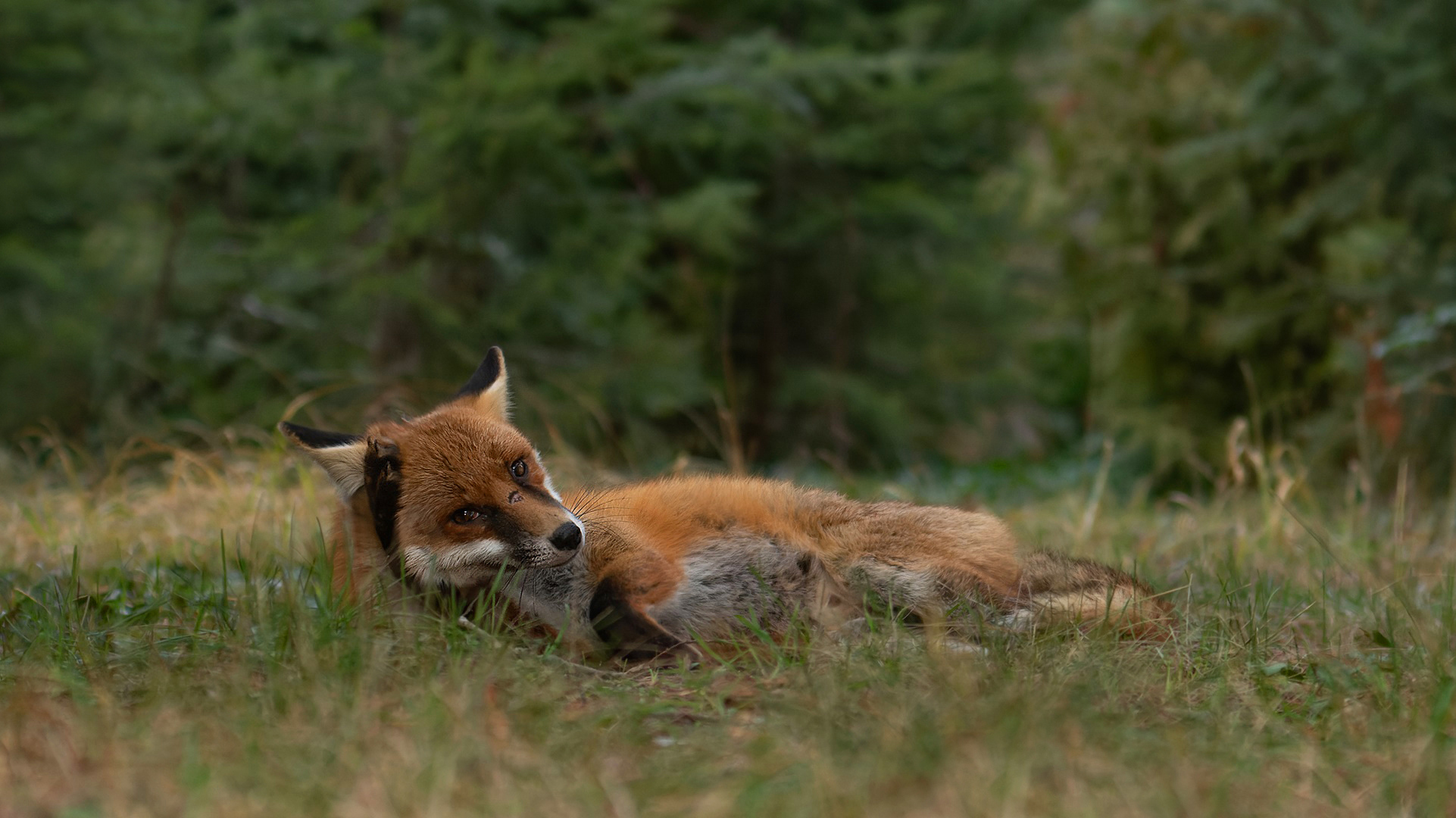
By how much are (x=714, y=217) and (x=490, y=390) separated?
5690 mm

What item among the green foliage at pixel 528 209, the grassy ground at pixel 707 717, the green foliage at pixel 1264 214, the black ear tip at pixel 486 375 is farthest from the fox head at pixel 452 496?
the green foliage at pixel 1264 214

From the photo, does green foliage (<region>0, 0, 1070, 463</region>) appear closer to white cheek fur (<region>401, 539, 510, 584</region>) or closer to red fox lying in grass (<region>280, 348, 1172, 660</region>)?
red fox lying in grass (<region>280, 348, 1172, 660</region>)

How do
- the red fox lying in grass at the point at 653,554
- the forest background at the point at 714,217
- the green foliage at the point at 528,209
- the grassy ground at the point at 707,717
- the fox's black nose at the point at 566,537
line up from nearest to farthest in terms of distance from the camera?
1. the grassy ground at the point at 707,717
2. the fox's black nose at the point at 566,537
3. the red fox lying in grass at the point at 653,554
4. the forest background at the point at 714,217
5. the green foliage at the point at 528,209

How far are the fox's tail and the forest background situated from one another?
287cm

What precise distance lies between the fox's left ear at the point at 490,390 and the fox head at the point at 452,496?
292 millimetres

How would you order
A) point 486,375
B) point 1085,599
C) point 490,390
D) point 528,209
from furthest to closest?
point 528,209 < point 486,375 < point 490,390 < point 1085,599

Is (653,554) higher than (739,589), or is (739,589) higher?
(653,554)

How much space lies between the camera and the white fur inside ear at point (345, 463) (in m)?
3.55

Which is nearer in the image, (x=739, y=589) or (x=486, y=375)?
(x=739, y=589)

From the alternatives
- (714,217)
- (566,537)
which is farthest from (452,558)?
(714,217)

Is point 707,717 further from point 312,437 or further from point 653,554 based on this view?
point 312,437

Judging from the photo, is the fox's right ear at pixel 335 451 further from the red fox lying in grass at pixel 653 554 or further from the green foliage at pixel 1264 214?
the green foliage at pixel 1264 214

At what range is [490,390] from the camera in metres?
4.11

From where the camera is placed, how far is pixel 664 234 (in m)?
10.7
